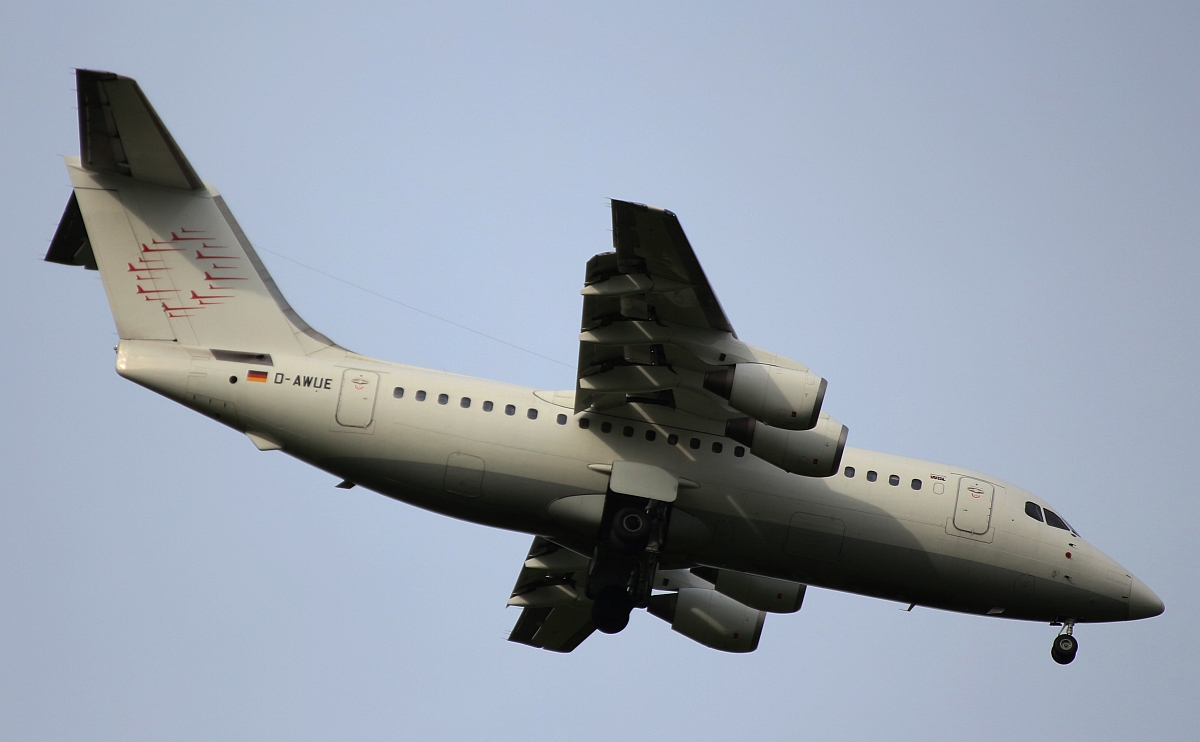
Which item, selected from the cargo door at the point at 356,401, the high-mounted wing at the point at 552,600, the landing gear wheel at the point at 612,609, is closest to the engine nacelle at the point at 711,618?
the high-mounted wing at the point at 552,600

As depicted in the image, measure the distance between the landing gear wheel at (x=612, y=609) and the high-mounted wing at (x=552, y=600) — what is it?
1813mm

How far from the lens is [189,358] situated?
1445 cm

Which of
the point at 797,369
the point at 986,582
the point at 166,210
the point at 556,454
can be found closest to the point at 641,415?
the point at 556,454

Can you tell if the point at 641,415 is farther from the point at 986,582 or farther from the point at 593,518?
the point at 986,582

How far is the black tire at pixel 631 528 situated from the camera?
14.5 m

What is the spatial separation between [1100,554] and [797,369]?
5471mm

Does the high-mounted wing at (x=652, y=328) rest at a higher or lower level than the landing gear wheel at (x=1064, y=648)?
higher

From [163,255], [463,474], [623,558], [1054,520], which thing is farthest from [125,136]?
[1054,520]

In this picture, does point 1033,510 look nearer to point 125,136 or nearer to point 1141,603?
point 1141,603

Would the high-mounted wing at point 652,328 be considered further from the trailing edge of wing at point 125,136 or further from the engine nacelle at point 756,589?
the trailing edge of wing at point 125,136

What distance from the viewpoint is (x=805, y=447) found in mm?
13898

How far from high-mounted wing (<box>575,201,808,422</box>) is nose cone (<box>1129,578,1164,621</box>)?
5.71m

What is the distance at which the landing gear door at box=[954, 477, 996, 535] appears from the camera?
1544cm

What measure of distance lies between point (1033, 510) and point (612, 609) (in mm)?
5399
